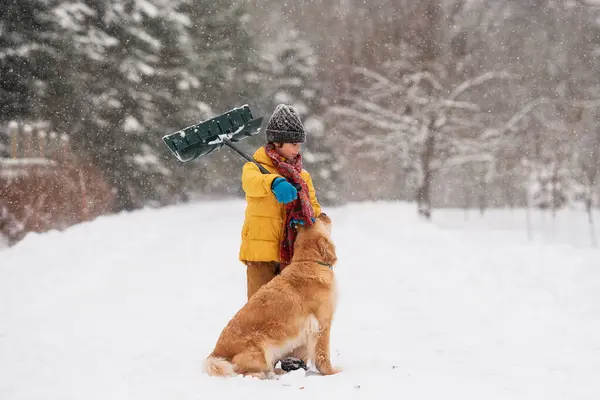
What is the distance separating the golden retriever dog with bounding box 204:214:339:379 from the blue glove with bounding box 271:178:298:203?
0.39m

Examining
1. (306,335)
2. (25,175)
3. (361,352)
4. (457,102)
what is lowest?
(361,352)

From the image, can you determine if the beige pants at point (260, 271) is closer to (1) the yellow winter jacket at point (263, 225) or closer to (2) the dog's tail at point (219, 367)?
(1) the yellow winter jacket at point (263, 225)

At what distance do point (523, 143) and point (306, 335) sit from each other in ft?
57.1

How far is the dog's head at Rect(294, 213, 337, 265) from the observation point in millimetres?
4008

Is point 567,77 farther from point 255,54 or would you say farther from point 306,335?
point 306,335

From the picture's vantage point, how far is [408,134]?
62.9 feet

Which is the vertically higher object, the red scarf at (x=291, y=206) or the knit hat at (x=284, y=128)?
the knit hat at (x=284, y=128)

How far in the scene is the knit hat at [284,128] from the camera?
4230 millimetres

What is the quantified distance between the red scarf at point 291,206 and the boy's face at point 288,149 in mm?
34

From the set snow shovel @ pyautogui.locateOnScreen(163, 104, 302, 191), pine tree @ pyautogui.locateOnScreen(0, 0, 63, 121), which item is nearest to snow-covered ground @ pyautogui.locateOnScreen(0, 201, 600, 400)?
snow shovel @ pyautogui.locateOnScreen(163, 104, 302, 191)

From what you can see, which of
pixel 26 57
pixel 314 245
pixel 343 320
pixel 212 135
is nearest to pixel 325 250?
pixel 314 245

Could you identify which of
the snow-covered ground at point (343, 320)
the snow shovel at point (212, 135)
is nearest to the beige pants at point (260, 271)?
the snow shovel at point (212, 135)

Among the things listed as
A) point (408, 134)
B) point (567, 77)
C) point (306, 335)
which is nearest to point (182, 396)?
point (306, 335)

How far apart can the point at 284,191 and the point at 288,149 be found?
633mm
